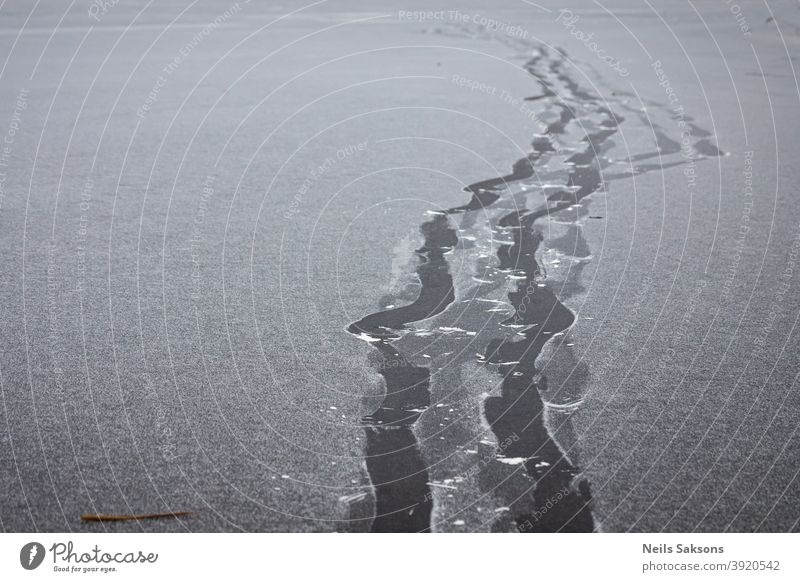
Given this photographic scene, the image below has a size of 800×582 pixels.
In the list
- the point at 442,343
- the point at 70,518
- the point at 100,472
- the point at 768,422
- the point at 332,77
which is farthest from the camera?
the point at 332,77

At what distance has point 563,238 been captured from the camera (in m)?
3.53

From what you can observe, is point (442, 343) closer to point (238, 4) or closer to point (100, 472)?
point (100, 472)

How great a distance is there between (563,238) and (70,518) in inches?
90.1

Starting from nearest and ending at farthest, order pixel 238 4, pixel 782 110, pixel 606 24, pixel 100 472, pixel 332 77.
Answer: pixel 100 472, pixel 782 110, pixel 332 77, pixel 606 24, pixel 238 4

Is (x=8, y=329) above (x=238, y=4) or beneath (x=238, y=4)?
beneath

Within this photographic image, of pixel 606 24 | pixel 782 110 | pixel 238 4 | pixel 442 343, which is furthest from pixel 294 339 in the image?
pixel 238 4

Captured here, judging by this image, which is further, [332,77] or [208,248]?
[332,77]

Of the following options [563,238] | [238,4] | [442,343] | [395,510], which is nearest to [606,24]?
[238,4]

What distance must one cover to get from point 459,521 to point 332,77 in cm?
589

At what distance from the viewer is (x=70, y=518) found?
177 centimetres

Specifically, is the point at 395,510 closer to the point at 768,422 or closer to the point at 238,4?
the point at 768,422
